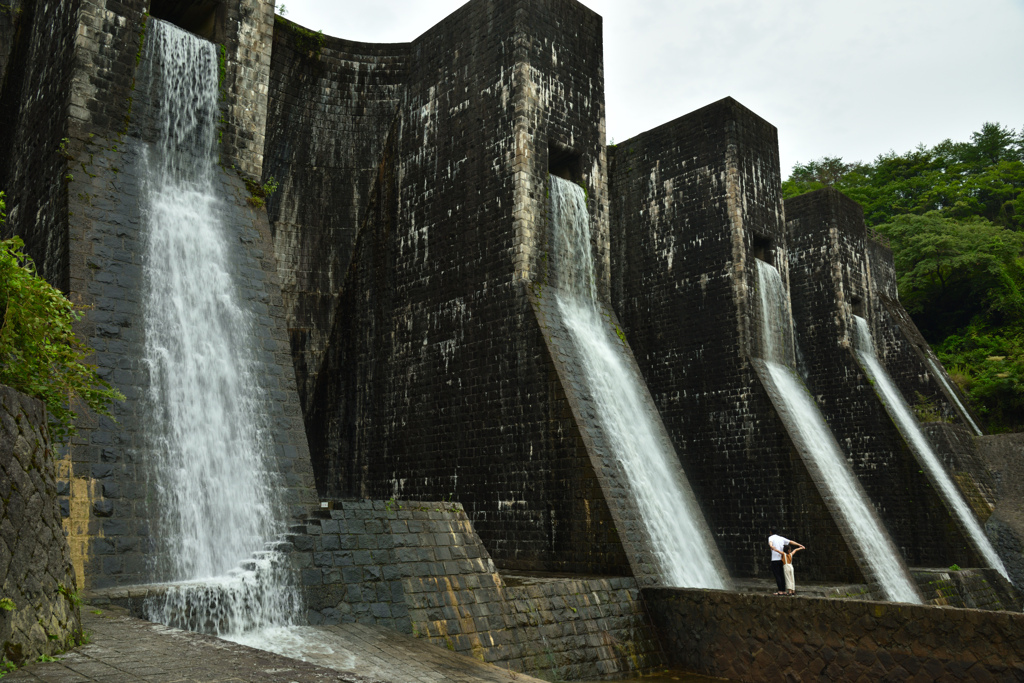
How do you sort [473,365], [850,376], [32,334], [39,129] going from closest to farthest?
[32,334] < [39,129] < [473,365] < [850,376]

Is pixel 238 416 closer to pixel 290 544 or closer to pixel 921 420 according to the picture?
pixel 290 544

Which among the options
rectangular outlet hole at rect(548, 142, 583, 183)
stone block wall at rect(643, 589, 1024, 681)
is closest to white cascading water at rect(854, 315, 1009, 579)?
rectangular outlet hole at rect(548, 142, 583, 183)

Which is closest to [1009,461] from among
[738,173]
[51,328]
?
[738,173]

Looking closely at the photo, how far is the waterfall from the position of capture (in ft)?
21.5

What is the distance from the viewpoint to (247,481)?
787 centimetres

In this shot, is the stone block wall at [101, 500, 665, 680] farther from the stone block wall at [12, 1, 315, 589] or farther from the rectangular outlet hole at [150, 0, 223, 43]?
the rectangular outlet hole at [150, 0, 223, 43]

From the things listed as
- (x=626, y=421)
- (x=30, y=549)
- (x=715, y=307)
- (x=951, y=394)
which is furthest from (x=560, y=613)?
(x=951, y=394)

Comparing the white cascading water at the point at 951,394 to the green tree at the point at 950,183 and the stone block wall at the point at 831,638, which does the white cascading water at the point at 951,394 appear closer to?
the green tree at the point at 950,183

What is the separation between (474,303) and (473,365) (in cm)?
98

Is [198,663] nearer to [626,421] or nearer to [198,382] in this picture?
[198,382]

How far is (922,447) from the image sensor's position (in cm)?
1742

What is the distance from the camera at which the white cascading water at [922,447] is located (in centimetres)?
1584

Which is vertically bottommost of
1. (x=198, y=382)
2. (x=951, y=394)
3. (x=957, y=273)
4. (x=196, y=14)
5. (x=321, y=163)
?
(x=198, y=382)

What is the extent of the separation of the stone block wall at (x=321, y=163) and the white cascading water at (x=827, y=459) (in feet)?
26.1
